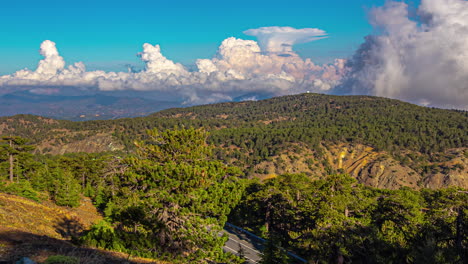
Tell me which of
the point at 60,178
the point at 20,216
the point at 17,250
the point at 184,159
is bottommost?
the point at 60,178

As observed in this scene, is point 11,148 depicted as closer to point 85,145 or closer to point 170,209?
point 170,209

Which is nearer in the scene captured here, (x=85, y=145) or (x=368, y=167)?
(x=368, y=167)

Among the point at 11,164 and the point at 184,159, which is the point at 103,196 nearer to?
the point at 11,164

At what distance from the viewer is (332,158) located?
5113 inches

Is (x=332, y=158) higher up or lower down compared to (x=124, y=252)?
lower down

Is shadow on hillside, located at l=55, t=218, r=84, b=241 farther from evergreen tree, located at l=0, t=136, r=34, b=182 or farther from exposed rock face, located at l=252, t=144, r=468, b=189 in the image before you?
exposed rock face, located at l=252, t=144, r=468, b=189

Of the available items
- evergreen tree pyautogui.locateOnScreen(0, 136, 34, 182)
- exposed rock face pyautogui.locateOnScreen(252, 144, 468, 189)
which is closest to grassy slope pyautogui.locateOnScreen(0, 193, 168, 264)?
evergreen tree pyautogui.locateOnScreen(0, 136, 34, 182)

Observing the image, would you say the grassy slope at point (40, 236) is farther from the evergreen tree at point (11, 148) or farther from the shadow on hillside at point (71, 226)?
the evergreen tree at point (11, 148)

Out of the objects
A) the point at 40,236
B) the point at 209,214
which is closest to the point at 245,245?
the point at 209,214

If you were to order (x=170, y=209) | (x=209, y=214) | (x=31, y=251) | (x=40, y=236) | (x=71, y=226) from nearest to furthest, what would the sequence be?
(x=31, y=251), (x=40, y=236), (x=170, y=209), (x=209, y=214), (x=71, y=226)

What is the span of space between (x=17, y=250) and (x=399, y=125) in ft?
580

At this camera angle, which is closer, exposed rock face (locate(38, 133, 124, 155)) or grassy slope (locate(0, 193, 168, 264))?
grassy slope (locate(0, 193, 168, 264))

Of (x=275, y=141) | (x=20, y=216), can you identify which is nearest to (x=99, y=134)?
(x=275, y=141)

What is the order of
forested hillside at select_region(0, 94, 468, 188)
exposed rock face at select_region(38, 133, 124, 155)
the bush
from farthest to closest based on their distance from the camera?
1. exposed rock face at select_region(38, 133, 124, 155)
2. forested hillside at select_region(0, 94, 468, 188)
3. the bush
